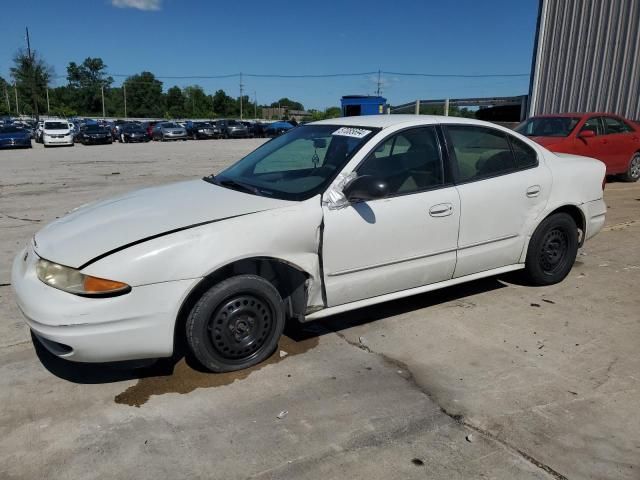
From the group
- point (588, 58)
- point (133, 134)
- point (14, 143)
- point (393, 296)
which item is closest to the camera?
point (393, 296)

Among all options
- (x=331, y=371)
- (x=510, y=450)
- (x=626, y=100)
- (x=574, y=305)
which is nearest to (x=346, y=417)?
(x=331, y=371)

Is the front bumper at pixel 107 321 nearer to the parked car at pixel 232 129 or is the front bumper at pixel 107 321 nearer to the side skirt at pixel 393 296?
the side skirt at pixel 393 296

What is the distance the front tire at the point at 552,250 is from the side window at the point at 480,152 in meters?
0.68

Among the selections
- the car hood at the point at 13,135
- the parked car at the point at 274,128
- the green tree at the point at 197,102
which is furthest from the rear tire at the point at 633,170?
the green tree at the point at 197,102

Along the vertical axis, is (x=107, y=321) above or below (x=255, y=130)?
below

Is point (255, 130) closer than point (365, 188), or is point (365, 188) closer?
point (365, 188)

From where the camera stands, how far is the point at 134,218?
11.3ft

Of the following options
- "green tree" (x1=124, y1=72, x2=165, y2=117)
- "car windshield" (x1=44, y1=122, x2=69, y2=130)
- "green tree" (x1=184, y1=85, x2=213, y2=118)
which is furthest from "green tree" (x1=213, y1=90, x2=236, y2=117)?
"car windshield" (x1=44, y1=122, x2=69, y2=130)

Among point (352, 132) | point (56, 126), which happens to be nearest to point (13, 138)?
point (56, 126)

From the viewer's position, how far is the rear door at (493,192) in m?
4.21

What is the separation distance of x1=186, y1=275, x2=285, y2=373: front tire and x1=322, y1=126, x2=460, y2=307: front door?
1.41 feet

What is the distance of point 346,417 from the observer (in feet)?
9.74

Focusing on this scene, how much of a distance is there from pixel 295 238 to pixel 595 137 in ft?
30.8

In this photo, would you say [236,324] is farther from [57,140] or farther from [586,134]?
[57,140]
